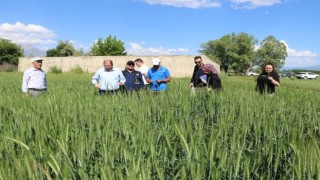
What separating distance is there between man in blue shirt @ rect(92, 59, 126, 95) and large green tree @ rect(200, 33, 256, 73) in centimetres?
9070

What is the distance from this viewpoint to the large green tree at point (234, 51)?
323ft

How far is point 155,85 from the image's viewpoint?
26.1 ft

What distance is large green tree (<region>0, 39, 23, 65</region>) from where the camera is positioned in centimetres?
6375

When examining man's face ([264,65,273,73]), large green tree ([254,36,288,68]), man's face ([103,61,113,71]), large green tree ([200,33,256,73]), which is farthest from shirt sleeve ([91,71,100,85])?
large green tree ([254,36,288,68])

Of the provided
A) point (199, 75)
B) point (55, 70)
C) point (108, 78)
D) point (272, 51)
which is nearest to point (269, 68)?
point (199, 75)

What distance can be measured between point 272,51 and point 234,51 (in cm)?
1342

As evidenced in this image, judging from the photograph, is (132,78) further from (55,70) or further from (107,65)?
(55,70)

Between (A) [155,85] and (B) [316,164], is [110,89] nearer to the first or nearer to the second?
(A) [155,85]

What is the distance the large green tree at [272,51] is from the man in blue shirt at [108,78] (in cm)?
10339

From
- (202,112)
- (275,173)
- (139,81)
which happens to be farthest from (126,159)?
(139,81)

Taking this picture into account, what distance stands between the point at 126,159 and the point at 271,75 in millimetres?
5507

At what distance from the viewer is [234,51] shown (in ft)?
332

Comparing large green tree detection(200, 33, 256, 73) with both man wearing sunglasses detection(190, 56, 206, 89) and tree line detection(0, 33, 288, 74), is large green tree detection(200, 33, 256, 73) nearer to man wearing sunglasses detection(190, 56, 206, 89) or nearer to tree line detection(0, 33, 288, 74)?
tree line detection(0, 33, 288, 74)

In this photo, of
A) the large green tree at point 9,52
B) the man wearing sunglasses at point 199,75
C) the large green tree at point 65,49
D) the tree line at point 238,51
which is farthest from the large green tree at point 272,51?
the man wearing sunglasses at point 199,75
